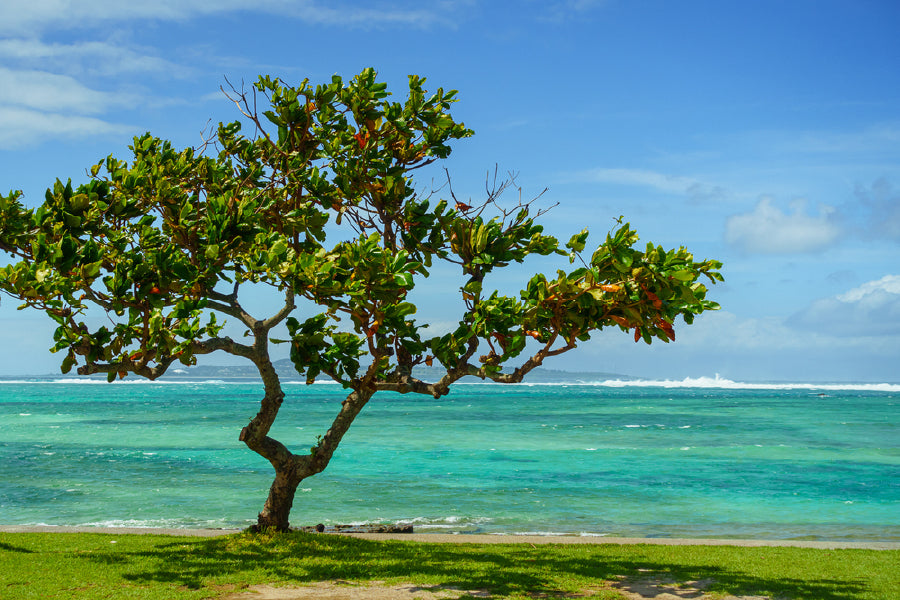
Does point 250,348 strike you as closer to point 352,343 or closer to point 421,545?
point 352,343

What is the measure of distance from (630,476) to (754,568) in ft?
54.6

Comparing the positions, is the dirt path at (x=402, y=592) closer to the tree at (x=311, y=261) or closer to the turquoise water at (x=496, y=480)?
the tree at (x=311, y=261)

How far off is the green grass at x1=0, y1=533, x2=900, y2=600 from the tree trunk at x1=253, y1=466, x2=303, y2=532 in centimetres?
26

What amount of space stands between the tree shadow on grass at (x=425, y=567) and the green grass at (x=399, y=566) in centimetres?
1

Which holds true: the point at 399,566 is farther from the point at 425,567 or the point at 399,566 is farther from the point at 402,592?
the point at 402,592

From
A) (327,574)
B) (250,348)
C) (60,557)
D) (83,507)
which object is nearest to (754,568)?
(327,574)

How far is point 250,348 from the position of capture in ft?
30.2

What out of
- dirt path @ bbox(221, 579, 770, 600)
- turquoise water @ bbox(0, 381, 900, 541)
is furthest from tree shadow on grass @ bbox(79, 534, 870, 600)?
turquoise water @ bbox(0, 381, 900, 541)

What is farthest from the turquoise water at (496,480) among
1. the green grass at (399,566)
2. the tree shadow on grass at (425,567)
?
the tree shadow on grass at (425,567)

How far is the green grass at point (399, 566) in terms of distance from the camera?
26.6ft

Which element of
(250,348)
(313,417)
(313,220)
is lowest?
(313,417)

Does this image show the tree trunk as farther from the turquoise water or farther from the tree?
the turquoise water

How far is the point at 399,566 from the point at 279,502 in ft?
6.88

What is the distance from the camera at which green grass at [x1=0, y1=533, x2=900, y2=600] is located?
8102 millimetres
